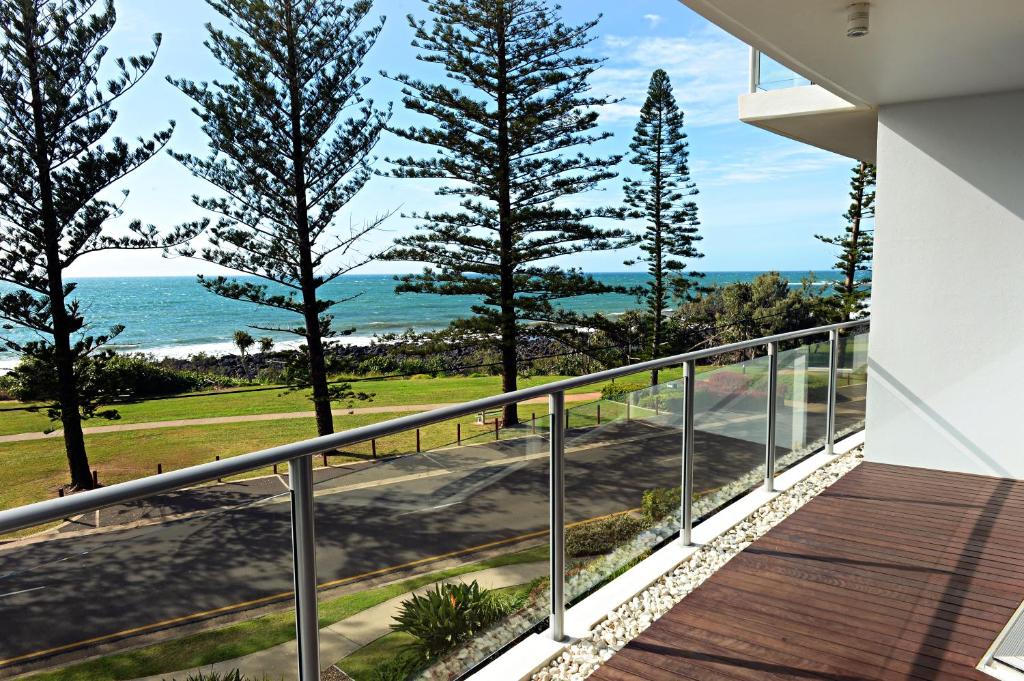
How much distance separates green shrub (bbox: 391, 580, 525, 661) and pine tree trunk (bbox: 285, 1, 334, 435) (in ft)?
47.7

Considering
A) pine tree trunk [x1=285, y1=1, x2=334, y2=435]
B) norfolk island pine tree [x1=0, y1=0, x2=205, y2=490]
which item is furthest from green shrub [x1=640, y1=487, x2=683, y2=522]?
pine tree trunk [x1=285, y1=1, x2=334, y2=435]

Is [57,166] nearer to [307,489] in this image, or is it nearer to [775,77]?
[775,77]

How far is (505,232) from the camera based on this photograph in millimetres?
17656

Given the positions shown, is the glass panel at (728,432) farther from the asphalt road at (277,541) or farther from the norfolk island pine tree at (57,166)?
the norfolk island pine tree at (57,166)

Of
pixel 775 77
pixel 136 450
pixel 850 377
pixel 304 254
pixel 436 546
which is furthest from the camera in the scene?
pixel 136 450

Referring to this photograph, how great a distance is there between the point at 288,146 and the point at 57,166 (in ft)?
14.4

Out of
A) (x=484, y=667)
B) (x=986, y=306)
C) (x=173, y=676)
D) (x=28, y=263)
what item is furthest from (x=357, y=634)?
(x=28, y=263)

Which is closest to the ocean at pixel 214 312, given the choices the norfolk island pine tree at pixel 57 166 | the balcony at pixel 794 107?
the norfolk island pine tree at pixel 57 166

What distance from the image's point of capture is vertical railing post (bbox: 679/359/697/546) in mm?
2787

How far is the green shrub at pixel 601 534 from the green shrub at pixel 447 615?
0.33 metres

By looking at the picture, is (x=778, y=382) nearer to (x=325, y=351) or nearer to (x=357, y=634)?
(x=357, y=634)

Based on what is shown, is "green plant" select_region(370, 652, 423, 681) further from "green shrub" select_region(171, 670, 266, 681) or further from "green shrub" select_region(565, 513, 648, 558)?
"green shrub" select_region(565, 513, 648, 558)

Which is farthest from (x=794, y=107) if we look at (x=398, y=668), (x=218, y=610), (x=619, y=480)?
(x=218, y=610)

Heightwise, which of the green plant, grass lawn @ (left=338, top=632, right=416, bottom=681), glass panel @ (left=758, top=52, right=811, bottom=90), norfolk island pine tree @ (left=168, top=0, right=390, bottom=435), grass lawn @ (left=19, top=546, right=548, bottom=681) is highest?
norfolk island pine tree @ (left=168, top=0, right=390, bottom=435)
